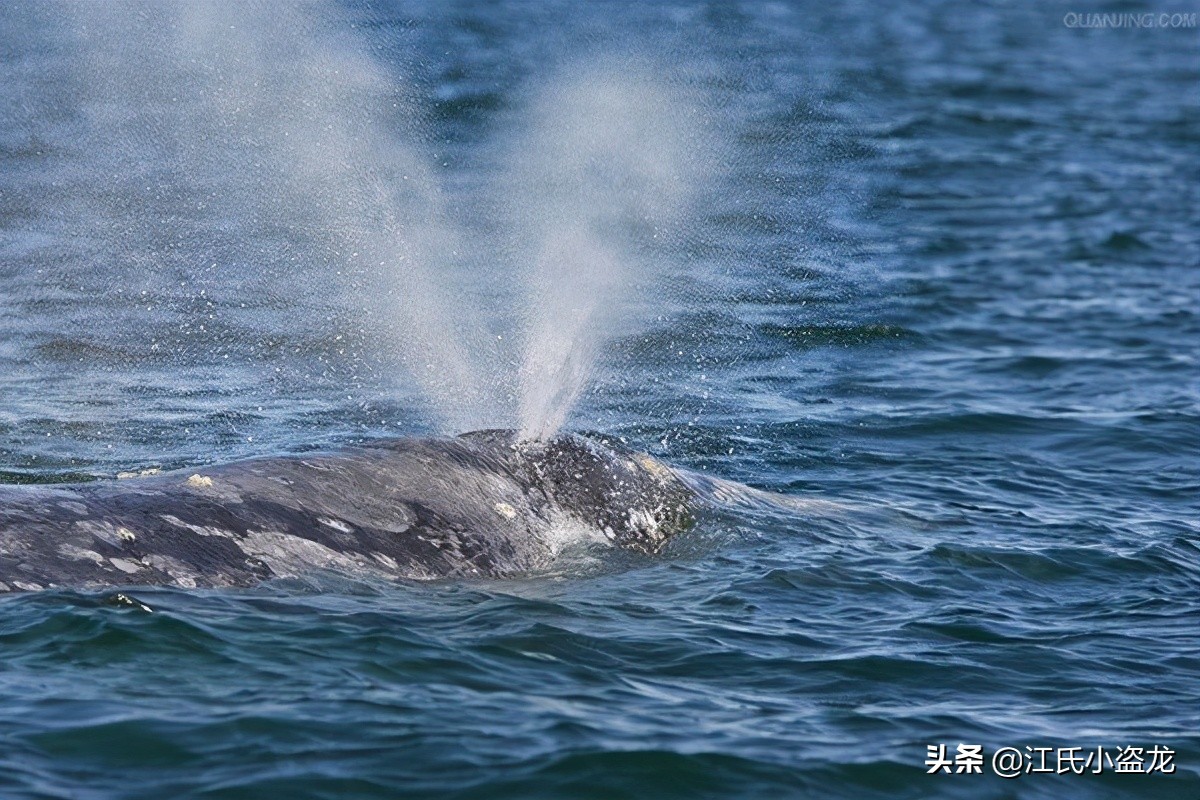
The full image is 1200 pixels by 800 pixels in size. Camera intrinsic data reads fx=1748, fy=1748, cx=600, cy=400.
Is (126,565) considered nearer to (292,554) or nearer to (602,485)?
(292,554)

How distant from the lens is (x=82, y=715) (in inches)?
259

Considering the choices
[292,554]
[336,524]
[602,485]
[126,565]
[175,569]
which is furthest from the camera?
[602,485]

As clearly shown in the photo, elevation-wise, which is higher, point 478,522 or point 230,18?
point 230,18

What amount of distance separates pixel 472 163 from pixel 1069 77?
1660 cm

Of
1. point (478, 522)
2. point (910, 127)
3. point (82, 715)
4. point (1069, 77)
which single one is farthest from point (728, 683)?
point (1069, 77)

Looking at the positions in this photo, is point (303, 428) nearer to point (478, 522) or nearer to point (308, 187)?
point (478, 522)

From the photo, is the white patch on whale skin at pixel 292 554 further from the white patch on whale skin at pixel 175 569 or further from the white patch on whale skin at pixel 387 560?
the white patch on whale skin at pixel 175 569

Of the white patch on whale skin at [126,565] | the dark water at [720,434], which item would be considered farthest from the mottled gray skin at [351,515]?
the dark water at [720,434]

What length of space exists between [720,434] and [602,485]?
4010 mm

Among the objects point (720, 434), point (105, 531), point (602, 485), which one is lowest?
point (720, 434)

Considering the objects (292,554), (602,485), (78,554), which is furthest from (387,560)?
(602,485)

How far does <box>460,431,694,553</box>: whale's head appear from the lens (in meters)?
9.88

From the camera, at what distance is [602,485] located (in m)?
10.0

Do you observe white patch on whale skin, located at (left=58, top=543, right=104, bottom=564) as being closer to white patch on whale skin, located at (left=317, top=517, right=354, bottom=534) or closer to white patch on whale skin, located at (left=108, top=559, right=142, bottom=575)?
white patch on whale skin, located at (left=108, top=559, right=142, bottom=575)
